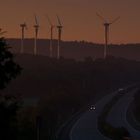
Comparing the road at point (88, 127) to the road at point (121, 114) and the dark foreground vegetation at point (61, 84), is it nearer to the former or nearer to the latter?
the dark foreground vegetation at point (61, 84)

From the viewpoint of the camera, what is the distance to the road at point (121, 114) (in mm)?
88488

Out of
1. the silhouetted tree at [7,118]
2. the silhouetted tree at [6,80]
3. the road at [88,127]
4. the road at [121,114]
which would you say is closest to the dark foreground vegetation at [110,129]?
the road at [88,127]

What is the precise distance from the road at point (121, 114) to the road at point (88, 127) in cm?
215

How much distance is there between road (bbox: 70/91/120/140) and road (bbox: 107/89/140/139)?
215 centimetres

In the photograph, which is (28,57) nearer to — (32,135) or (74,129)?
(74,129)

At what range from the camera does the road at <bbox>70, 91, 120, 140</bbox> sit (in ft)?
233

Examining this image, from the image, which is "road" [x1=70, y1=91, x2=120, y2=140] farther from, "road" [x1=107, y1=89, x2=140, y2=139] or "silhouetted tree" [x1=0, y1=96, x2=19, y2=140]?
"silhouetted tree" [x1=0, y1=96, x2=19, y2=140]

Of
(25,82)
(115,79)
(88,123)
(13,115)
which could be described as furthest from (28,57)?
(13,115)

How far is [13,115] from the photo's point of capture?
64.8 ft

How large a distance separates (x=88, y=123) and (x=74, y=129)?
43.3 ft

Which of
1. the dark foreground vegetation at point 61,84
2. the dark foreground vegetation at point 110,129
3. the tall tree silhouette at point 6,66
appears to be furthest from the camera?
the dark foreground vegetation at point 61,84

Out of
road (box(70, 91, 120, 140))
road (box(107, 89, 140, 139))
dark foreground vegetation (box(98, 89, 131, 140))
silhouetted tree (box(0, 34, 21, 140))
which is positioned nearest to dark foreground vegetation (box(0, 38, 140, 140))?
road (box(70, 91, 120, 140))

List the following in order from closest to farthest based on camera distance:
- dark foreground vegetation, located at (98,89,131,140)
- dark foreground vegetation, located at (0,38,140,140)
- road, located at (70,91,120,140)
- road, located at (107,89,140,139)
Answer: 1. dark foreground vegetation, located at (98,89,131,140)
2. road, located at (70,91,120,140)
3. road, located at (107,89,140,139)
4. dark foreground vegetation, located at (0,38,140,140)

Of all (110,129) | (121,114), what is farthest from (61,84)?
(110,129)
